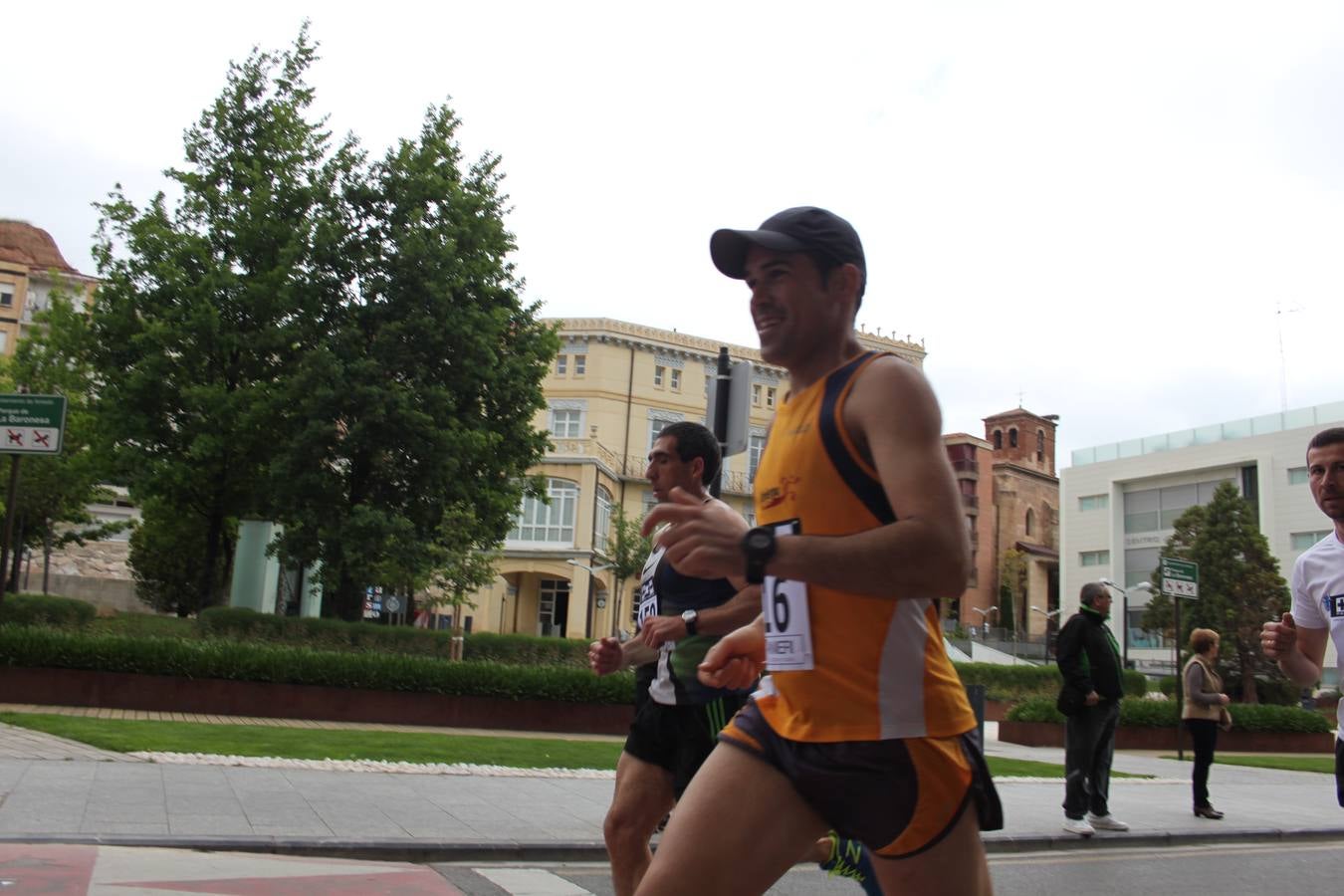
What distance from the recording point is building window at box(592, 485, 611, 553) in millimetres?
53156

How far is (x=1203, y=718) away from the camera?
37.2 ft

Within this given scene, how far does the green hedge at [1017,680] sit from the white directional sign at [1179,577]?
14499mm

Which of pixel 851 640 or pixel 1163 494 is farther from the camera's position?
pixel 1163 494

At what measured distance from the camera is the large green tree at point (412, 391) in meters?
25.5

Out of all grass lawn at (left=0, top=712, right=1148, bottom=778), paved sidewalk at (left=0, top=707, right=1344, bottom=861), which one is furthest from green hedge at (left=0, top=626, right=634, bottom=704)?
paved sidewalk at (left=0, top=707, right=1344, bottom=861)

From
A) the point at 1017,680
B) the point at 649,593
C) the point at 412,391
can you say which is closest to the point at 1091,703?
the point at 649,593

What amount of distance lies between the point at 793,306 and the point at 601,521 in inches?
2045

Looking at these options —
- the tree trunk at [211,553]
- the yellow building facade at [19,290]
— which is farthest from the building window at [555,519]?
the yellow building facade at [19,290]

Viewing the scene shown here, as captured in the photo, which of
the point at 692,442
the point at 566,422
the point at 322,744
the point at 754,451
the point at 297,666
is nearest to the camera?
the point at 692,442

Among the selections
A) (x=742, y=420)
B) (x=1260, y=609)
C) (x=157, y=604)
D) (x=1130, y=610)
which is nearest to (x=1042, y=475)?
(x=1130, y=610)

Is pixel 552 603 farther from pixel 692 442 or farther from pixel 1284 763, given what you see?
pixel 692 442

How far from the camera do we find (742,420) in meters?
9.79

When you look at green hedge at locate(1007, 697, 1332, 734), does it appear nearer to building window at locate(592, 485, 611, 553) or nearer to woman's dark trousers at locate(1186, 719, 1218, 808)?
woman's dark trousers at locate(1186, 719, 1218, 808)

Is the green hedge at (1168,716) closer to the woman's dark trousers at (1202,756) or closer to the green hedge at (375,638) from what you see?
the green hedge at (375,638)
